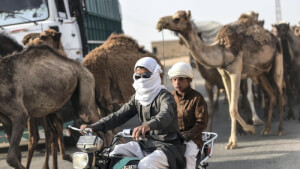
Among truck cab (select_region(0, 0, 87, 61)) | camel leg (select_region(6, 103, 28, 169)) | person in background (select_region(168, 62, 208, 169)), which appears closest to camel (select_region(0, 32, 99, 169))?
camel leg (select_region(6, 103, 28, 169))

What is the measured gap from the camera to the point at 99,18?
46.2 ft

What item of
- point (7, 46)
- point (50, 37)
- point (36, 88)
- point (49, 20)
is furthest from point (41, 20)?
point (36, 88)

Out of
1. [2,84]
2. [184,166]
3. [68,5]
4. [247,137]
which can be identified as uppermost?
[68,5]

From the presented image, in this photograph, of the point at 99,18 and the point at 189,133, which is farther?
the point at 99,18

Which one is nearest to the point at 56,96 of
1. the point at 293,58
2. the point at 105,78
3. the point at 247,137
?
the point at 105,78

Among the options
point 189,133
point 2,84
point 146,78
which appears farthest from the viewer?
point 2,84

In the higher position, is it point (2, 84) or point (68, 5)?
point (68, 5)

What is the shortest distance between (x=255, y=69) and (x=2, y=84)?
16.6ft

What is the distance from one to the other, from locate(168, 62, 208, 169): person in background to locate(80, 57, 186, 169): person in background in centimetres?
30

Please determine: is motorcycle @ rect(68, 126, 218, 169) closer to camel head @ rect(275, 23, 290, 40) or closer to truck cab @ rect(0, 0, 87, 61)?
truck cab @ rect(0, 0, 87, 61)

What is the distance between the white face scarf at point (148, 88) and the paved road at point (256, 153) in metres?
3.20

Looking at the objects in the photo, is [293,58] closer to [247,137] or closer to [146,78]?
[247,137]

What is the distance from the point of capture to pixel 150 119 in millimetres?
4348

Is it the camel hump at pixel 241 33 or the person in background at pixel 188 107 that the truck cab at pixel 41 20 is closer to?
the camel hump at pixel 241 33
